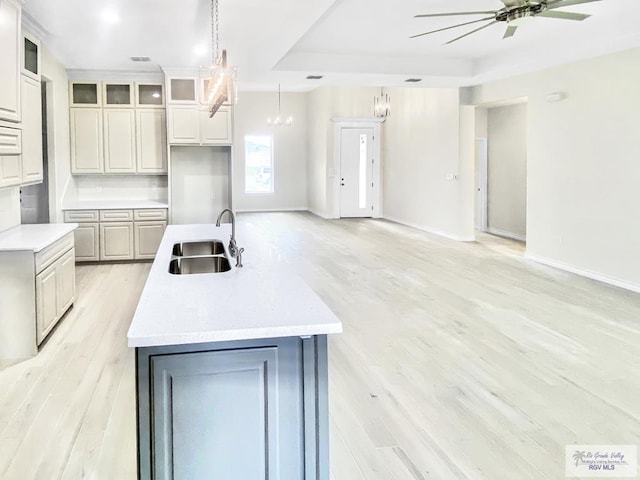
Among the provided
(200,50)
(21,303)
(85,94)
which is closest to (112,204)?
(85,94)

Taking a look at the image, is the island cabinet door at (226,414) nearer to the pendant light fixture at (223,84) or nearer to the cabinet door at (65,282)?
the pendant light fixture at (223,84)

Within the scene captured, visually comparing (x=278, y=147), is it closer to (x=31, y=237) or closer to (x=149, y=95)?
(x=149, y=95)

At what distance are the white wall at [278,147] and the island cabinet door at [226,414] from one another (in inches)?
483

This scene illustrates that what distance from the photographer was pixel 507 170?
9.91 meters

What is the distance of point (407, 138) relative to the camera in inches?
452

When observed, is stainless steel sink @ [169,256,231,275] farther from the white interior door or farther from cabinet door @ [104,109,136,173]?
the white interior door

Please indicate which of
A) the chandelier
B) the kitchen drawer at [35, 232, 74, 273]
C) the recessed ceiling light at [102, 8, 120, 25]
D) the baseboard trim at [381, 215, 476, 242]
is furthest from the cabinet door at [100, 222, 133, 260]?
the chandelier

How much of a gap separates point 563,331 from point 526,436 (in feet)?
6.38

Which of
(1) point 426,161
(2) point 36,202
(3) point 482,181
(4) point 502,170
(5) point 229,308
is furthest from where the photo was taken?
(3) point 482,181

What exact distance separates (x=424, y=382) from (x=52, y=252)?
3.07m

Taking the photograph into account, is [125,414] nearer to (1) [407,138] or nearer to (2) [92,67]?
(2) [92,67]

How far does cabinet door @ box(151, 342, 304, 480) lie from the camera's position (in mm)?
1891

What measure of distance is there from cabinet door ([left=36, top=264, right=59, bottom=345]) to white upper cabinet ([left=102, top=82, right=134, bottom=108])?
388 cm

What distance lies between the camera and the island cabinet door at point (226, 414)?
1882mm
